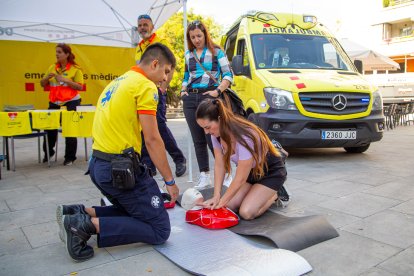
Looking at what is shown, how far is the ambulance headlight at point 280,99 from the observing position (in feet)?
20.6

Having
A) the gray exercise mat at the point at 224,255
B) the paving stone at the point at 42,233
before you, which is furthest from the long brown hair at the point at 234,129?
the paving stone at the point at 42,233

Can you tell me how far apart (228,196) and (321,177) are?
235 centimetres

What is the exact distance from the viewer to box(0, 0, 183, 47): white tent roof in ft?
26.3

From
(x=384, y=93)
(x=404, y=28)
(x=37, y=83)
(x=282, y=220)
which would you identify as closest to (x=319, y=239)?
(x=282, y=220)

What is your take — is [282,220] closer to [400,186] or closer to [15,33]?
[400,186]

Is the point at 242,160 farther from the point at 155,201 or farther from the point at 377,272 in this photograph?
the point at 377,272

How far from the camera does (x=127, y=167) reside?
2.77 metres

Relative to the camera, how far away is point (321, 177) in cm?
534

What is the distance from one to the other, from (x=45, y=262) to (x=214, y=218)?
1.39 meters

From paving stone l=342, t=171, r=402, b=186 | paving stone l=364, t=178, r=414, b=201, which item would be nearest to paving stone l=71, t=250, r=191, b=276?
paving stone l=364, t=178, r=414, b=201

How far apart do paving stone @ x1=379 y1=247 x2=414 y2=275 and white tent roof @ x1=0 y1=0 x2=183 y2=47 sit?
632 centimetres

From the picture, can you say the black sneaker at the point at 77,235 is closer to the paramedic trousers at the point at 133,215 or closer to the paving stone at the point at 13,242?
the paramedic trousers at the point at 133,215

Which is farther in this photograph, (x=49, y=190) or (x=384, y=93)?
(x=384, y=93)

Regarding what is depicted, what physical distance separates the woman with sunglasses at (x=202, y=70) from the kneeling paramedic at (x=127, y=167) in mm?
1818
